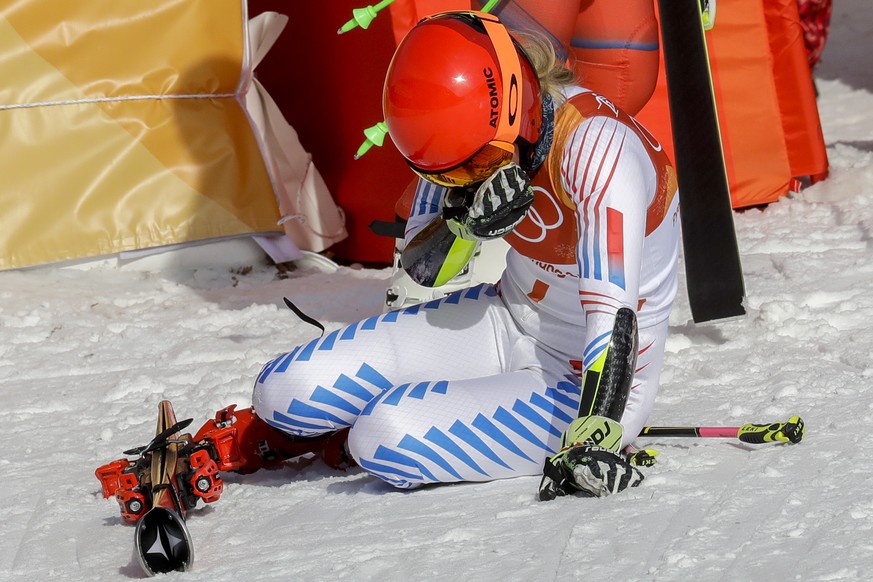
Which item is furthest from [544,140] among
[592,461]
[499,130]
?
[592,461]

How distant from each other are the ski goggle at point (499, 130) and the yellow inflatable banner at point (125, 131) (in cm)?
233

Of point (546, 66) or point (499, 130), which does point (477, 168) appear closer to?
point (499, 130)

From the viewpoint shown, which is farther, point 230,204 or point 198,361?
point 230,204

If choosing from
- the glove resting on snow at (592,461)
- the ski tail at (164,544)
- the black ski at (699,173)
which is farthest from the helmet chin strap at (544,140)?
the black ski at (699,173)

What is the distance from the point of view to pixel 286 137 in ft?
15.3

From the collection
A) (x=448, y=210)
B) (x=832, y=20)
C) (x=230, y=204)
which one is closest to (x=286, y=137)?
(x=230, y=204)

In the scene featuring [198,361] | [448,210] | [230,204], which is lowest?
[198,361]

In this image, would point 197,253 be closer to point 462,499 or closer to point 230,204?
point 230,204

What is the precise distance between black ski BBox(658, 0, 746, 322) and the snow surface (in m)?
0.15

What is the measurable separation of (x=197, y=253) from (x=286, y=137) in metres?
0.58

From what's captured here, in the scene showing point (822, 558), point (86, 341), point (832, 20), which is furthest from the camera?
point (832, 20)

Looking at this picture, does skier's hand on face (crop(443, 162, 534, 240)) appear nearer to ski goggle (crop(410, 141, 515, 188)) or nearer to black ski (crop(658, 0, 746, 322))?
ski goggle (crop(410, 141, 515, 188))

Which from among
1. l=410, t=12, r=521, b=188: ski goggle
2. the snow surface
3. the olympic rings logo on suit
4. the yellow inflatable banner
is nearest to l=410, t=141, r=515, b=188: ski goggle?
l=410, t=12, r=521, b=188: ski goggle

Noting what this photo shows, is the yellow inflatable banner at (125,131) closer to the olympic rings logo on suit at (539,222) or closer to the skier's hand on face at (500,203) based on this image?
the olympic rings logo on suit at (539,222)
